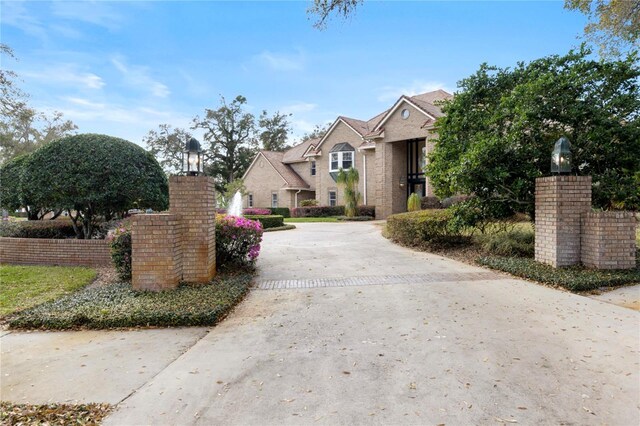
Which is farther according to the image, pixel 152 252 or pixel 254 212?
pixel 254 212

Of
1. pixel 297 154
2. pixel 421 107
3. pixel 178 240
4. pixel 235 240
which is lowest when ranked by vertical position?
pixel 235 240

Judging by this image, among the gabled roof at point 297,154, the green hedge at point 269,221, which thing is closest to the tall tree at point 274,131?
the gabled roof at point 297,154

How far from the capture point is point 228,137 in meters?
46.9

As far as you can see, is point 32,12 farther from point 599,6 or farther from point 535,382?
point 599,6

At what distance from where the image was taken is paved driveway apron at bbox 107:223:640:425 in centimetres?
252

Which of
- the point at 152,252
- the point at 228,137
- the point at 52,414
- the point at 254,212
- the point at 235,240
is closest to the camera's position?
the point at 52,414

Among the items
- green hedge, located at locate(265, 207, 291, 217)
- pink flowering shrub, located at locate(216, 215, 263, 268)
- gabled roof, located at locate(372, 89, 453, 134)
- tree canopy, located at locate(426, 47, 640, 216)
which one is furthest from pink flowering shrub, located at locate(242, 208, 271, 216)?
tree canopy, located at locate(426, 47, 640, 216)

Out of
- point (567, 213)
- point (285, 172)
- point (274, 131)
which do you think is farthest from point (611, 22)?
point (274, 131)

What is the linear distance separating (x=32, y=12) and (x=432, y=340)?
348 inches

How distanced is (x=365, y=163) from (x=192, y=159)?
22688 mm

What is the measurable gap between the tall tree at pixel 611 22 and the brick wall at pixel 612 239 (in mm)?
8787

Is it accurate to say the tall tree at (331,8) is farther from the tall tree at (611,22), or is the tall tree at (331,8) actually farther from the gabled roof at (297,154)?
the gabled roof at (297,154)

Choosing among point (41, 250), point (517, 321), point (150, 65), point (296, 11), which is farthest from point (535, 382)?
point (150, 65)

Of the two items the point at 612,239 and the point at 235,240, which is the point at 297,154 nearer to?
the point at 235,240
